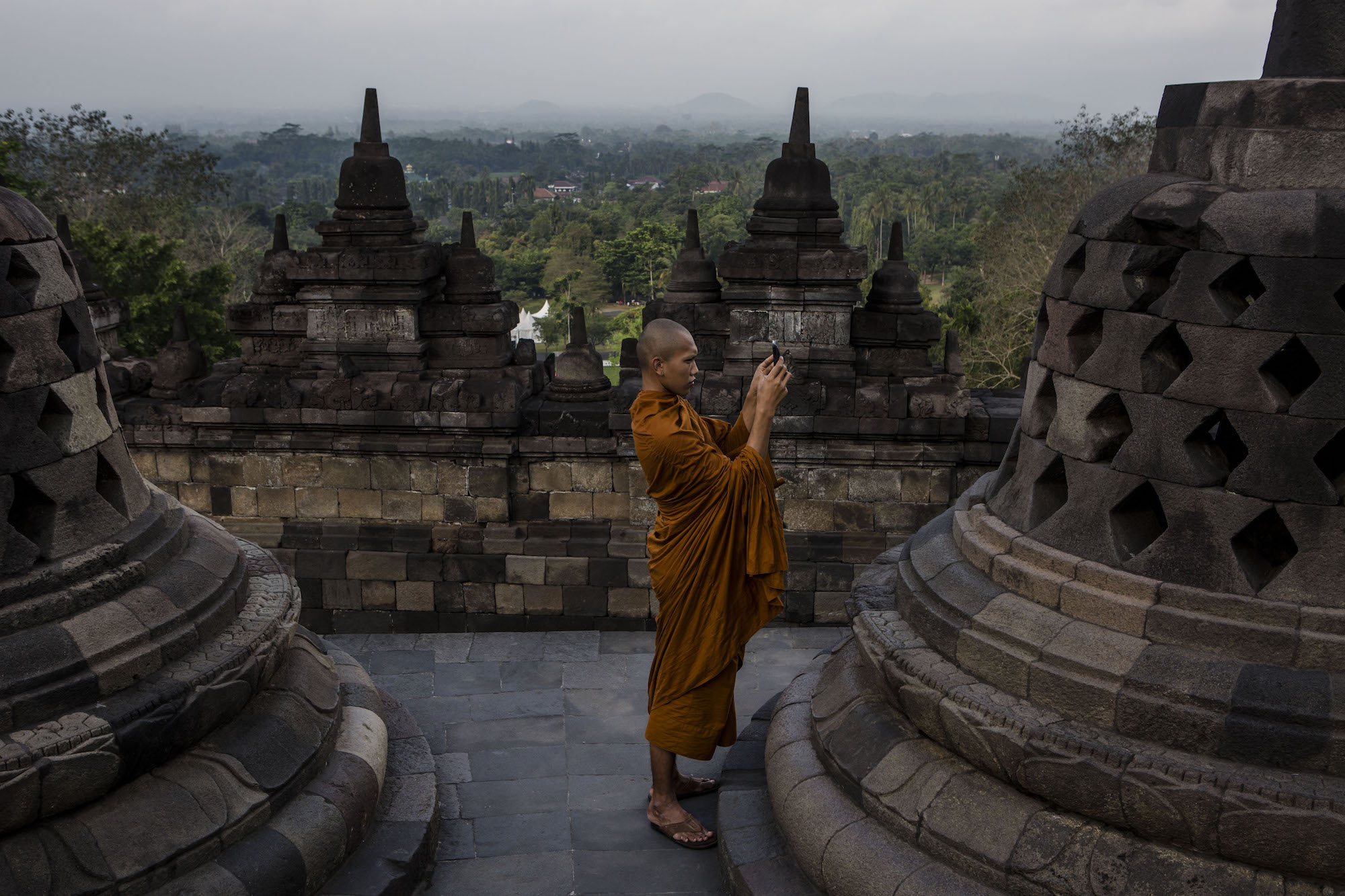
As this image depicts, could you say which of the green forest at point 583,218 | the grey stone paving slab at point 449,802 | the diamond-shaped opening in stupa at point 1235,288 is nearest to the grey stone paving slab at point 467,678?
the grey stone paving slab at point 449,802

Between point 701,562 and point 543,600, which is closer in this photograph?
point 701,562

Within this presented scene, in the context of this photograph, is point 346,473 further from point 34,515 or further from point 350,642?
point 34,515

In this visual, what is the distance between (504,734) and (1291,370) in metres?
3.88

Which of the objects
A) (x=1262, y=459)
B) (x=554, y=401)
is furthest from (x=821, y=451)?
(x=1262, y=459)

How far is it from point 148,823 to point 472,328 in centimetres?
442

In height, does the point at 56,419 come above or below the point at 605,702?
above

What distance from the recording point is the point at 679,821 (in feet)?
15.0

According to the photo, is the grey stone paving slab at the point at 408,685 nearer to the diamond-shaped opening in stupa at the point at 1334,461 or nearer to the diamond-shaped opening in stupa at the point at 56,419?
the diamond-shaped opening in stupa at the point at 56,419

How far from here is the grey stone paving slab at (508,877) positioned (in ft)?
14.0

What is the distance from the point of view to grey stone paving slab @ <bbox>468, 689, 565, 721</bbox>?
19.2 ft

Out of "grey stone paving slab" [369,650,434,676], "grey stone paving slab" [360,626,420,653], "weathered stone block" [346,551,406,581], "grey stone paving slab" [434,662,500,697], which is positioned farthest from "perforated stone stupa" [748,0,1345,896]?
"weathered stone block" [346,551,406,581]

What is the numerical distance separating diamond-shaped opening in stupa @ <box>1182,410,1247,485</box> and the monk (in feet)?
4.49

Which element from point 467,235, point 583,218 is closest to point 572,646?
point 467,235

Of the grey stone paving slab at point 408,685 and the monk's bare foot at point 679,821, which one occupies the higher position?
the monk's bare foot at point 679,821
